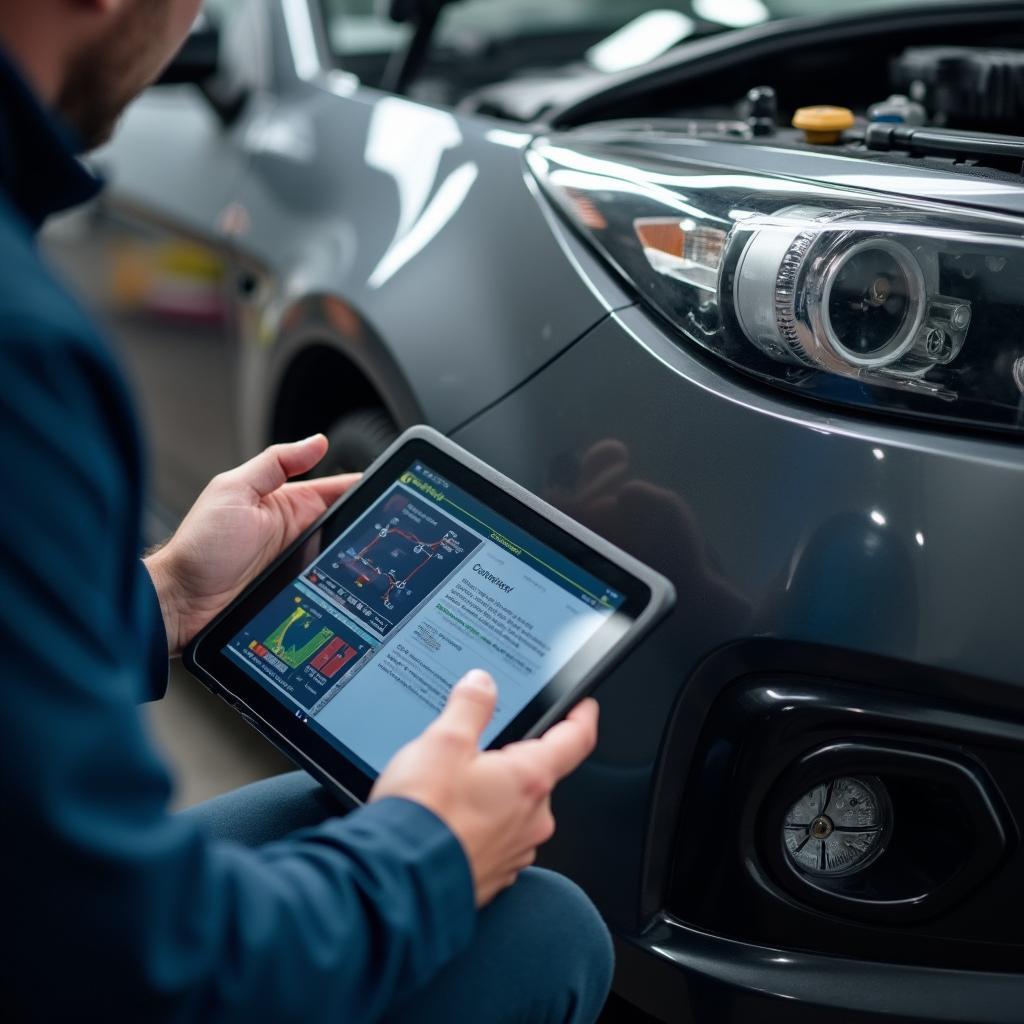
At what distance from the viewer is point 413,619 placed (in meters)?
1.15

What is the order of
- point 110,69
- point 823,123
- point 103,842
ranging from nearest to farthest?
point 103,842 → point 110,69 → point 823,123

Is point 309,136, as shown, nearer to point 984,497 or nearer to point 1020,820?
point 984,497

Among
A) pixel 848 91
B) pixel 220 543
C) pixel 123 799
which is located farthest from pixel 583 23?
pixel 123 799

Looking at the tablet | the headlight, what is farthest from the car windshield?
the tablet

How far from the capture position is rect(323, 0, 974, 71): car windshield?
233 centimetres

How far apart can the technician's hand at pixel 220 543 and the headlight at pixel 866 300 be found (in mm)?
397

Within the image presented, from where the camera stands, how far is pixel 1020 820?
113 centimetres

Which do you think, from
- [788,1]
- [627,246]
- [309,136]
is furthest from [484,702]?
[788,1]

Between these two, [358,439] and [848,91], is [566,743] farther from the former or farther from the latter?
[848,91]

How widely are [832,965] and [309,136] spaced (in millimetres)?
1290

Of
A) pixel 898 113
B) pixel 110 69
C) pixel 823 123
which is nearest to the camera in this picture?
pixel 110 69

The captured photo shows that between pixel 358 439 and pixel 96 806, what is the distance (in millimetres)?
997

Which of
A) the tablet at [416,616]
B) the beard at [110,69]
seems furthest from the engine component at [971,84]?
the beard at [110,69]

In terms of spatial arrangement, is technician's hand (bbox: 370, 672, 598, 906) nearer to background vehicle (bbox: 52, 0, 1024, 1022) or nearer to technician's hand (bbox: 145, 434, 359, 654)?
background vehicle (bbox: 52, 0, 1024, 1022)
